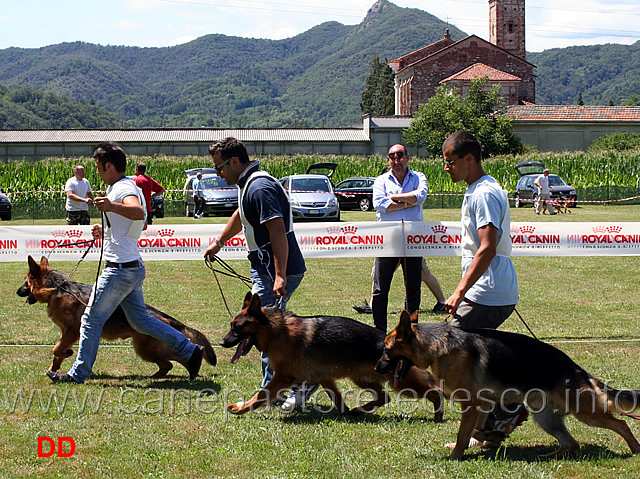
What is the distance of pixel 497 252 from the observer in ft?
15.5

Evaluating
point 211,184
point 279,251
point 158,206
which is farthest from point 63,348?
point 211,184

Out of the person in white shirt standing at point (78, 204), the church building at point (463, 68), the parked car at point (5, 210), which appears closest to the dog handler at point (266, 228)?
the person in white shirt standing at point (78, 204)

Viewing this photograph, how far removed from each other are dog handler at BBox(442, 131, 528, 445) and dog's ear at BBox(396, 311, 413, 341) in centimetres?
29

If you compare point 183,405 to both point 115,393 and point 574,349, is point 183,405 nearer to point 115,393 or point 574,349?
point 115,393

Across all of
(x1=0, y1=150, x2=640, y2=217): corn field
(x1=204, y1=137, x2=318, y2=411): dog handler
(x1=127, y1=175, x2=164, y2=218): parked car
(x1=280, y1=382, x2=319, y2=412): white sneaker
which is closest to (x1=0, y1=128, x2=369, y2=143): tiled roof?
(x1=0, y1=150, x2=640, y2=217): corn field

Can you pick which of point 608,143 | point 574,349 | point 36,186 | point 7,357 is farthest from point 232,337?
point 608,143

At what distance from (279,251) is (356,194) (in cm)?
3004

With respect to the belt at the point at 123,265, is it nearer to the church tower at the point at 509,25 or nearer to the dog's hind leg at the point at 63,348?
the dog's hind leg at the point at 63,348

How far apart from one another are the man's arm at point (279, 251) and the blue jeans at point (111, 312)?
143 centimetres

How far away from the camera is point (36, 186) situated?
37.8m

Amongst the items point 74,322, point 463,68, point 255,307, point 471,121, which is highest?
point 463,68

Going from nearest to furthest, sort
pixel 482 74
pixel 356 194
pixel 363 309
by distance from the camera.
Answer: pixel 363 309 → pixel 356 194 → pixel 482 74

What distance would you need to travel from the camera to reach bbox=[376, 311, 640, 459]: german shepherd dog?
4242 millimetres

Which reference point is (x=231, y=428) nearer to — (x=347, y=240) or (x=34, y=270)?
(x=34, y=270)
